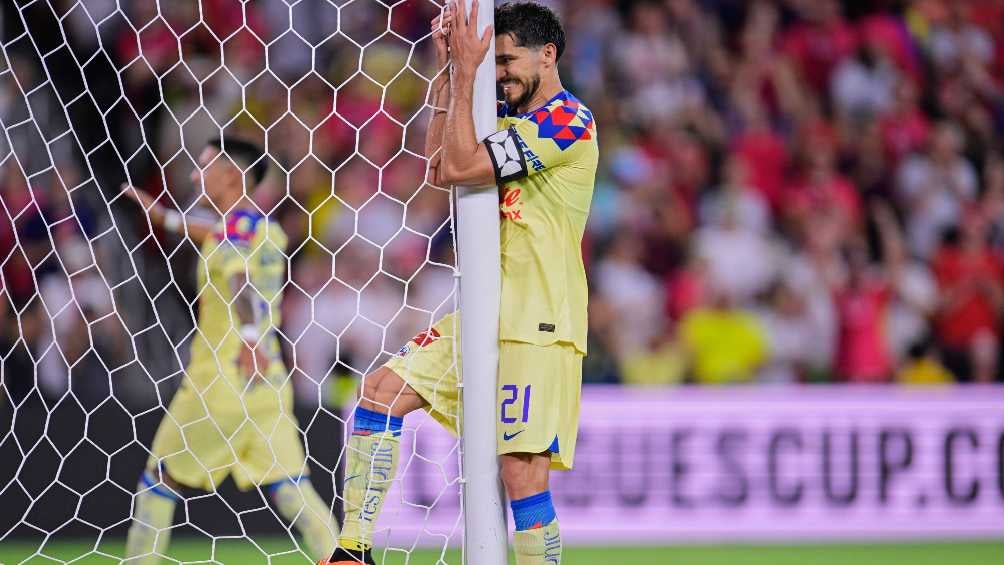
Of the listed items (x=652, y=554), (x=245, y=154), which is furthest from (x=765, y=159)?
(x=245, y=154)

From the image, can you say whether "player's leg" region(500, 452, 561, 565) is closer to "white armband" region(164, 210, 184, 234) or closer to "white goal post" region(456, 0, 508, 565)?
"white goal post" region(456, 0, 508, 565)

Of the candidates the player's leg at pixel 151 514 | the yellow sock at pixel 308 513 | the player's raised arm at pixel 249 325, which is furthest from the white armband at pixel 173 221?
the yellow sock at pixel 308 513

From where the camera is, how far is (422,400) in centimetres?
389

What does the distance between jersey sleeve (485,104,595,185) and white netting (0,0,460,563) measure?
6.82ft

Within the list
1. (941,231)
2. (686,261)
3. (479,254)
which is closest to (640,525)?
(686,261)

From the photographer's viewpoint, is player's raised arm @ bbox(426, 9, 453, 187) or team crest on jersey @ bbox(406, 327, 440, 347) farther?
team crest on jersey @ bbox(406, 327, 440, 347)

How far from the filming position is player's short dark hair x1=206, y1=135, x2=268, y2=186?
5.27 m

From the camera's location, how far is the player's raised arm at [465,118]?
11.9 ft

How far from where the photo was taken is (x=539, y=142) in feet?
12.1

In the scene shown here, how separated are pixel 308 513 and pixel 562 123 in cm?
212

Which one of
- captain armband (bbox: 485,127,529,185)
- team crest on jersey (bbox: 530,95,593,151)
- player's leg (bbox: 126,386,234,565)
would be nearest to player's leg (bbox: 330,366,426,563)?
captain armband (bbox: 485,127,529,185)

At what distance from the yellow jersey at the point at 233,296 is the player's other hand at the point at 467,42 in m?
1.65

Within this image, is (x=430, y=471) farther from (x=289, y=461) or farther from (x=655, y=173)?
(x=655, y=173)

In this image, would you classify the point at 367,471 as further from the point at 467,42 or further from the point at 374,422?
the point at 467,42
